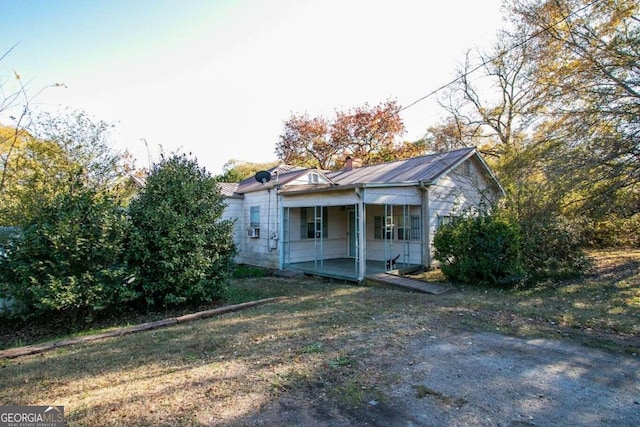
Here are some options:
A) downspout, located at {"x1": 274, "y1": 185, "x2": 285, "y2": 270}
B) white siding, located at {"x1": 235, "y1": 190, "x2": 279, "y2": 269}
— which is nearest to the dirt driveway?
downspout, located at {"x1": 274, "y1": 185, "x2": 285, "y2": 270}

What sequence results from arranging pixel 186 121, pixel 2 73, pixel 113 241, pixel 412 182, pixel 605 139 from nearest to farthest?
pixel 2 73 → pixel 113 241 → pixel 605 139 → pixel 412 182 → pixel 186 121

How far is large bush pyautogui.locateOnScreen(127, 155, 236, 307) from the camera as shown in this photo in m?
6.93

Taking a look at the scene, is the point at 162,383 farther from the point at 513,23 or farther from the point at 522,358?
the point at 513,23

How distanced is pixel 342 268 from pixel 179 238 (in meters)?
6.14

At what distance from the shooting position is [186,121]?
1644cm

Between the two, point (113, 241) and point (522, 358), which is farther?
point (113, 241)

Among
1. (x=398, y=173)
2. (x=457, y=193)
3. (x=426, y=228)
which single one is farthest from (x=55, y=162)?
(x=457, y=193)

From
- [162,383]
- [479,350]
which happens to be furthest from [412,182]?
[162,383]

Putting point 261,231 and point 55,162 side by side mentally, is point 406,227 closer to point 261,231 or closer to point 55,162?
point 261,231

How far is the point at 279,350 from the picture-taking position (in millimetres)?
4621

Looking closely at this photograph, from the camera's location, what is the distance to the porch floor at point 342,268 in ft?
35.2

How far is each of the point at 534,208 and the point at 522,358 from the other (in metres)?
6.52

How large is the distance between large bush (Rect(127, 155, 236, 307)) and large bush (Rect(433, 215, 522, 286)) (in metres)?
5.87

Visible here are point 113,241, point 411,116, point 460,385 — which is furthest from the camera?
point 411,116
